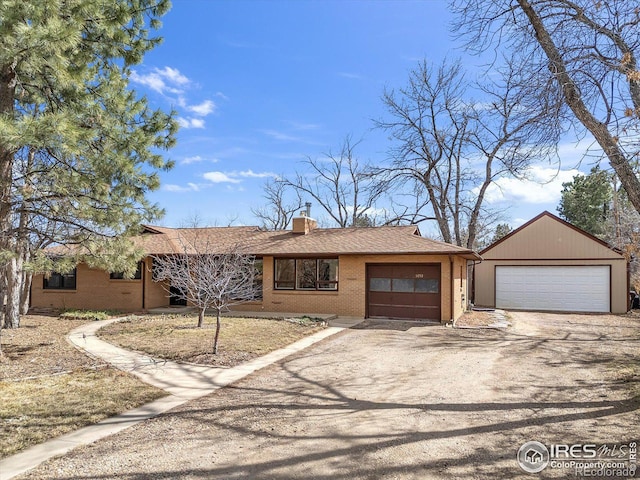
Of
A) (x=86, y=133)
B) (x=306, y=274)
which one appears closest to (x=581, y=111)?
(x=86, y=133)

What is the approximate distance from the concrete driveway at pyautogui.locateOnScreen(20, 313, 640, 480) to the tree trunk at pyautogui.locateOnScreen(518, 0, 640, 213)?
3155 millimetres

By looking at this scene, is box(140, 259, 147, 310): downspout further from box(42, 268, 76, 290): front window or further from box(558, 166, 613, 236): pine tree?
box(558, 166, 613, 236): pine tree

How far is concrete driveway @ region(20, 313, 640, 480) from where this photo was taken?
166 inches

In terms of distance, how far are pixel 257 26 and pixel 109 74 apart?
447cm

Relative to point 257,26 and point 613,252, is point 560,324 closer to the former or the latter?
point 613,252

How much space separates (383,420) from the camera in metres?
5.52

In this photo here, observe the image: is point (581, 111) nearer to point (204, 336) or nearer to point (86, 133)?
point (86, 133)

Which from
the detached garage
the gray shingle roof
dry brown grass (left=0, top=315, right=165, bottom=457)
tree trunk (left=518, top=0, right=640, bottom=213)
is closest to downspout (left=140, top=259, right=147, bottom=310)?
the gray shingle roof

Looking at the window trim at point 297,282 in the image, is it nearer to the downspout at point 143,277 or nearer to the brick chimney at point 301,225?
the brick chimney at point 301,225

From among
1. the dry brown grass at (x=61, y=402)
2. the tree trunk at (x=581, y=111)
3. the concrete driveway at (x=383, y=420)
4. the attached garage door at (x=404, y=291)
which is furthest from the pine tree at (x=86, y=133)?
the attached garage door at (x=404, y=291)

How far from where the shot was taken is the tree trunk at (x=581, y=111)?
18.6ft

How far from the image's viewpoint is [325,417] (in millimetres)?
5664

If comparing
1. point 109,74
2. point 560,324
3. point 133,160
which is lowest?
point 560,324

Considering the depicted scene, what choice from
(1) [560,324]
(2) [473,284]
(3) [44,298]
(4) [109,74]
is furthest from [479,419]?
(3) [44,298]
